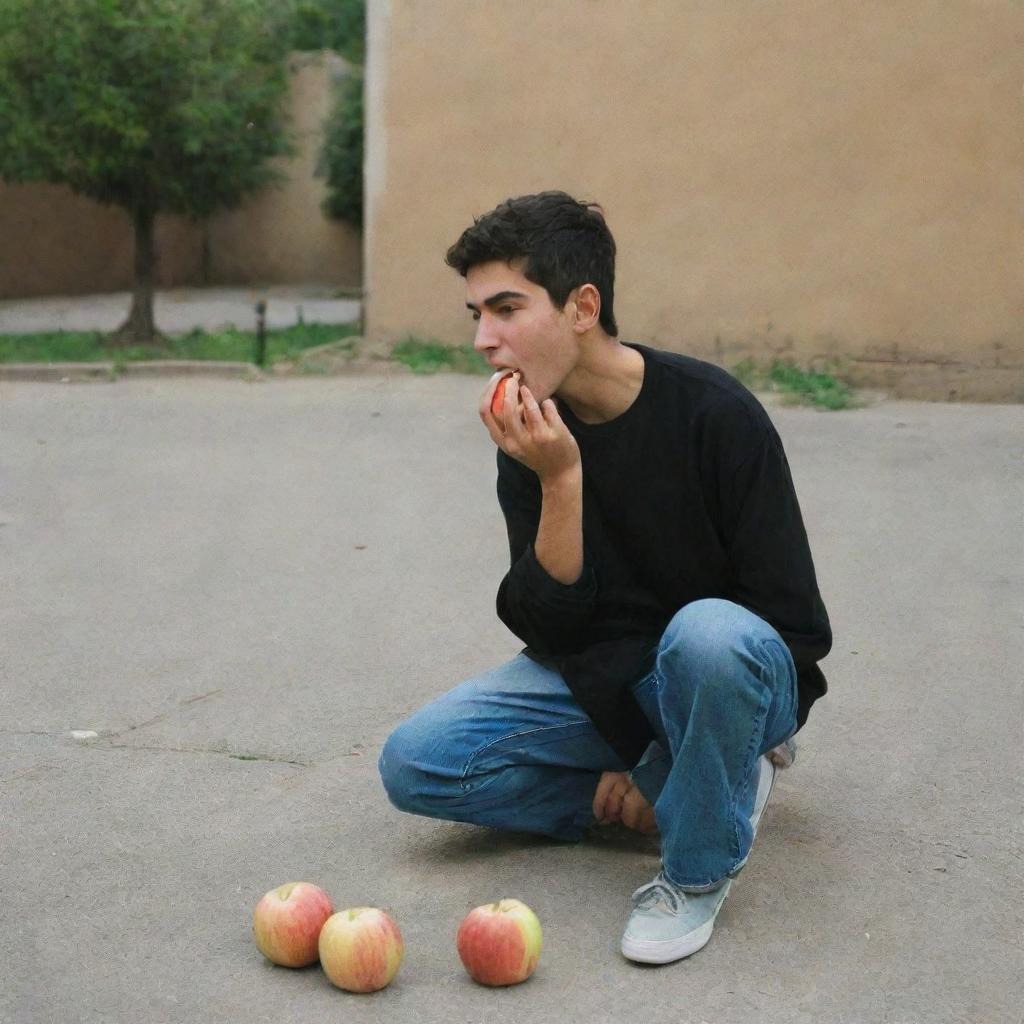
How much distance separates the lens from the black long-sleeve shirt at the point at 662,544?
130 inches

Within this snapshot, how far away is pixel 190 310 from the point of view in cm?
1858

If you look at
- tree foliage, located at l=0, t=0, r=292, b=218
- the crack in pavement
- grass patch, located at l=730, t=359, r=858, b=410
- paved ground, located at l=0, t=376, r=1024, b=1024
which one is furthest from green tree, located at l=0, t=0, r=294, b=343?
the crack in pavement

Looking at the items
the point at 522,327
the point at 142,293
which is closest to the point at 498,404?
the point at 522,327

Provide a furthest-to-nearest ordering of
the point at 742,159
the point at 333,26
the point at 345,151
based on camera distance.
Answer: the point at 333,26, the point at 345,151, the point at 742,159

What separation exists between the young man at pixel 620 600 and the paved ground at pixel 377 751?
19cm

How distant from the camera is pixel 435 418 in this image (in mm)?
10266

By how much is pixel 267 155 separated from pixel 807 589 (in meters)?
11.7

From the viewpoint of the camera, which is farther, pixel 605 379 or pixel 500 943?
pixel 605 379

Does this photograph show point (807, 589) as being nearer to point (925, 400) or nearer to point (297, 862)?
point (297, 862)

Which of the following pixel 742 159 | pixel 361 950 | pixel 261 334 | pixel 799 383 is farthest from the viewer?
pixel 261 334

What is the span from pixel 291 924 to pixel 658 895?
0.75 m

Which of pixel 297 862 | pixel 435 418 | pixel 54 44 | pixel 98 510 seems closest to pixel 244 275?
pixel 54 44

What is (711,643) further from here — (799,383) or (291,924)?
(799,383)

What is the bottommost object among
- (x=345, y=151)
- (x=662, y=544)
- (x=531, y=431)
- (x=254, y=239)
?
(x=254, y=239)
